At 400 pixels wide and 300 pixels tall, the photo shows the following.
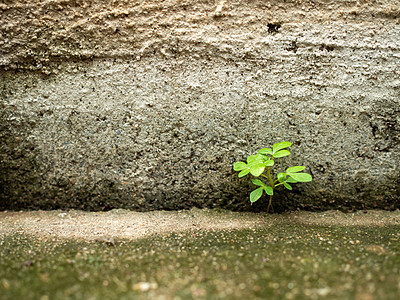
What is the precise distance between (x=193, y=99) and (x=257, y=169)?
43 cm

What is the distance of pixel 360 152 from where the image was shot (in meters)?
1.24

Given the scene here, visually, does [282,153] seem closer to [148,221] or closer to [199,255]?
[199,255]

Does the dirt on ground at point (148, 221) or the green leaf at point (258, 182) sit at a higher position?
the green leaf at point (258, 182)

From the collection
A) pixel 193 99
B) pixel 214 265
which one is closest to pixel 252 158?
pixel 193 99

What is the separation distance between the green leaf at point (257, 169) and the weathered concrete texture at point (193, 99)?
0.54 ft

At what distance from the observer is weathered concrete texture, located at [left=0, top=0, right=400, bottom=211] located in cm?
120

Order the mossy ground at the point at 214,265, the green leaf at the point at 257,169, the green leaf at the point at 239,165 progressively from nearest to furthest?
the mossy ground at the point at 214,265, the green leaf at the point at 257,169, the green leaf at the point at 239,165

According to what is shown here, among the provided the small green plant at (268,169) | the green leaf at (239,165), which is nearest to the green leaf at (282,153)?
the small green plant at (268,169)

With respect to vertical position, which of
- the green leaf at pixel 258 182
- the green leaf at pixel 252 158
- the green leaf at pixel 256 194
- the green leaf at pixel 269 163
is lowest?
the green leaf at pixel 256 194

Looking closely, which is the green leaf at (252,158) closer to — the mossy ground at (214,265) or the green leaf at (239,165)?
the green leaf at (239,165)

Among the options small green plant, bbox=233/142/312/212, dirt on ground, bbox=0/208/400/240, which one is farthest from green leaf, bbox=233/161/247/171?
dirt on ground, bbox=0/208/400/240

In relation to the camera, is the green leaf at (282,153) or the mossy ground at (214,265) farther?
the green leaf at (282,153)

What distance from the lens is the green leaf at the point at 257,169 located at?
1049mm

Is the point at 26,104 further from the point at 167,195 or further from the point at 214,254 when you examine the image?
the point at 214,254
